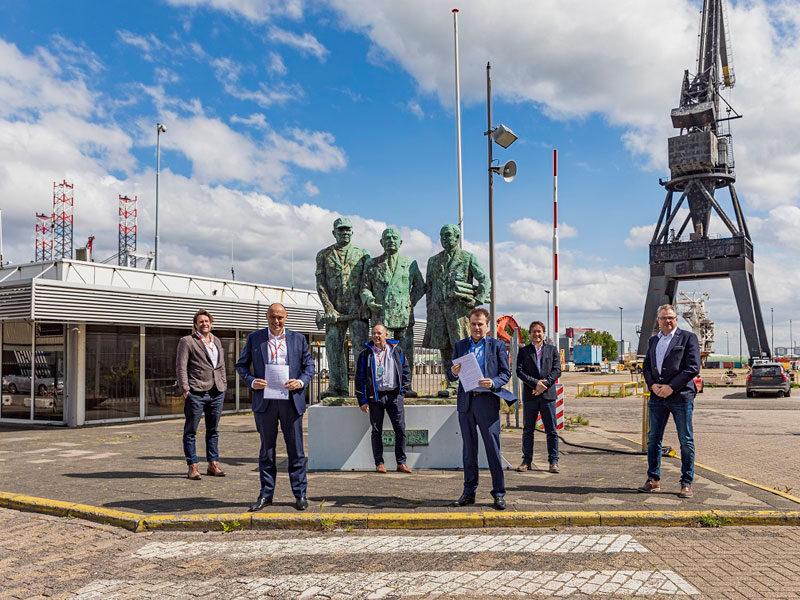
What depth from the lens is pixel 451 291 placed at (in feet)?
28.3

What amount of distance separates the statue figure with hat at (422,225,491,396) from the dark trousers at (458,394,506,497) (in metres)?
2.30

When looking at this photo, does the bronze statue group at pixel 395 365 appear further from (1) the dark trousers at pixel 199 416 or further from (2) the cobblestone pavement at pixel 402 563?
(2) the cobblestone pavement at pixel 402 563

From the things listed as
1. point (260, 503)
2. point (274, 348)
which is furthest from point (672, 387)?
point (260, 503)

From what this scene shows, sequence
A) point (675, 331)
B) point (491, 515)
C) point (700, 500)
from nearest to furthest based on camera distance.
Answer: point (491, 515), point (700, 500), point (675, 331)

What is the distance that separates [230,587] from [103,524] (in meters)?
2.47

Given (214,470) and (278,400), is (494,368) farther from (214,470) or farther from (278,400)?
(214,470)

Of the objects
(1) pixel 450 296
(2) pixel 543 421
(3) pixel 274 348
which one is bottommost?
(2) pixel 543 421

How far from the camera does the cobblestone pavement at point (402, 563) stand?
4.18 meters

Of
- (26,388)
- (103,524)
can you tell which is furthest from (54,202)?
(103,524)

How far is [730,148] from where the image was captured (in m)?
57.0

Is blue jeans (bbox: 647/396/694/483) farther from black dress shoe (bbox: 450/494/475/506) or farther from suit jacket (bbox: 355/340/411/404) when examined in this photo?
suit jacket (bbox: 355/340/411/404)

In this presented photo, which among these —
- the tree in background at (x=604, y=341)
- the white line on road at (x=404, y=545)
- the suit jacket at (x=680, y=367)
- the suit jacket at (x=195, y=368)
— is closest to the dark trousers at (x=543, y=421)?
the suit jacket at (x=680, y=367)

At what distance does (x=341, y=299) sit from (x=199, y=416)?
2.39m

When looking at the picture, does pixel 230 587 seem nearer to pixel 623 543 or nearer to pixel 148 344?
pixel 623 543
